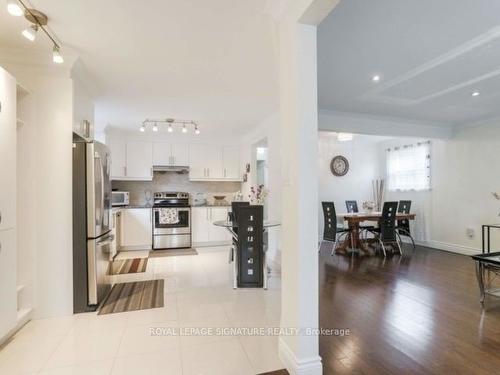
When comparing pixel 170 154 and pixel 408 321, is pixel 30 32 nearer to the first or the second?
pixel 408 321

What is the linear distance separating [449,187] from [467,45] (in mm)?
3828

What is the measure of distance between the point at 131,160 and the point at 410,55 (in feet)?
17.1

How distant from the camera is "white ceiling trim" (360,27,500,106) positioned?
235cm

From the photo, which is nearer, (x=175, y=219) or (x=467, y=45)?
(x=467, y=45)

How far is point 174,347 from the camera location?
2.05m

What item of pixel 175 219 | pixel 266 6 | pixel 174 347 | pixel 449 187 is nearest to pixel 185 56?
pixel 266 6

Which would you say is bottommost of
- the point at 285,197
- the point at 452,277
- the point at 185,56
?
the point at 452,277

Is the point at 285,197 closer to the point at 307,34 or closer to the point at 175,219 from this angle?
the point at 307,34

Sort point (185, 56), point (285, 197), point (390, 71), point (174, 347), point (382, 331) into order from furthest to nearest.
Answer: point (390, 71) < point (185, 56) < point (382, 331) < point (174, 347) < point (285, 197)

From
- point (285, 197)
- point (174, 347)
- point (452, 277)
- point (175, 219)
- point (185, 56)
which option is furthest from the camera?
point (175, 219)

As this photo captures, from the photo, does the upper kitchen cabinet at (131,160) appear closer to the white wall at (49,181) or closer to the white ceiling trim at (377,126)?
the white wall at (49,181)

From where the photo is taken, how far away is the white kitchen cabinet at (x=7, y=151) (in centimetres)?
198

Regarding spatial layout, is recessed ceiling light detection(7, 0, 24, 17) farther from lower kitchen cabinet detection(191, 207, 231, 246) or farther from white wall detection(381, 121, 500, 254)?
white wall detection(381, 121, 500, 254)

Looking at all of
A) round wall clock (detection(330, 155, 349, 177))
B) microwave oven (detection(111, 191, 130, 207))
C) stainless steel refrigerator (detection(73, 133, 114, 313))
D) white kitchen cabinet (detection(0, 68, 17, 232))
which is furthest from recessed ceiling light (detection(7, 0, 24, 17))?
round wall clock (detection(330, 155, 349, 177))
